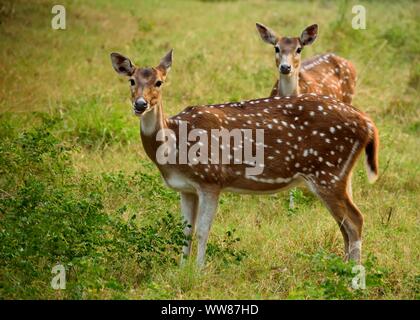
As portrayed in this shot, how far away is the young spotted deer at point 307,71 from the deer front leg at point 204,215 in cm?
260

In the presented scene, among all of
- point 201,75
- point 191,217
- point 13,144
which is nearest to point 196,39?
point 201,75

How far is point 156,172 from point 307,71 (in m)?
2.39

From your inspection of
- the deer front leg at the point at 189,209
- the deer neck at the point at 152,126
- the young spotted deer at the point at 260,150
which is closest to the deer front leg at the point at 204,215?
the young spotted deer at the point at 260,150

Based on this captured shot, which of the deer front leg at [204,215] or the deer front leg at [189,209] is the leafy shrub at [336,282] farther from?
the deer front leg at [189,209]

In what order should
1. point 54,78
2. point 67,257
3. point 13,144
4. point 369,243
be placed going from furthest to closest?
point 54,78
point 13,144
point 369,243
point 67,257

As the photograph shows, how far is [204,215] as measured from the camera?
7.02 m

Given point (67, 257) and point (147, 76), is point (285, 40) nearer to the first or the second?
point (147, 76)

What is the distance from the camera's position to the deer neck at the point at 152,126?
7094mm

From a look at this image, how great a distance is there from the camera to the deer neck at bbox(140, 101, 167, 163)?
23.3 feet

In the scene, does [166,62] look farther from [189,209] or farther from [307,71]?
[307,71]

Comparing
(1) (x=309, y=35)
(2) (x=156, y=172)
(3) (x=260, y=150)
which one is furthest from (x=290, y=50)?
(3) (x=260, y=150)

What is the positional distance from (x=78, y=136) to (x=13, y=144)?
1.46 meters

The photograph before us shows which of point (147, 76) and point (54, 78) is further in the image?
point (54, 78)

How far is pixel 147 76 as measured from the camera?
23.1ft
